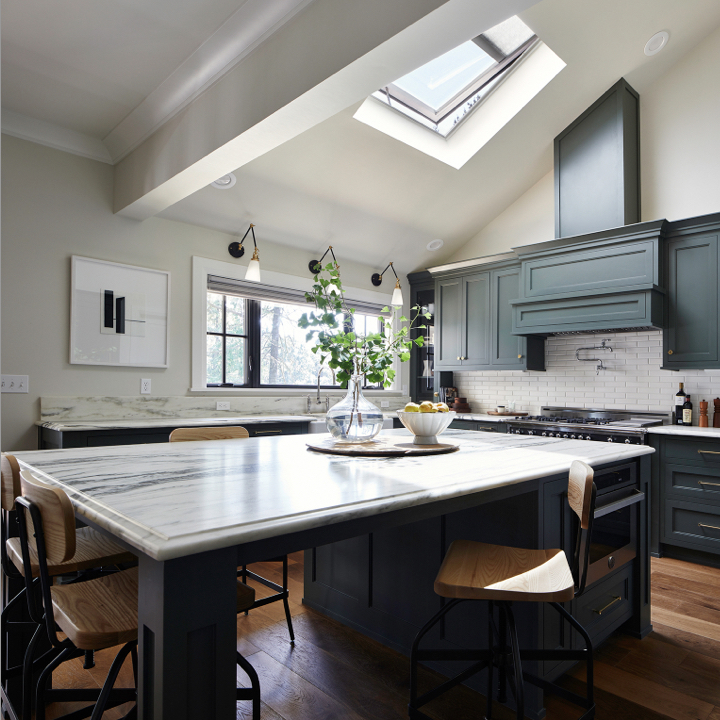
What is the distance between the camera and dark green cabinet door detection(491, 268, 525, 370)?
460 cm

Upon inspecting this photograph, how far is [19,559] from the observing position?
1.49 metres

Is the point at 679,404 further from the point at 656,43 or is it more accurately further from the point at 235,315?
the point at 235,315

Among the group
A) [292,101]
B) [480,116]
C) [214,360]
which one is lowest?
[214,360]

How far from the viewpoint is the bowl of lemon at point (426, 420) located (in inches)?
82.2

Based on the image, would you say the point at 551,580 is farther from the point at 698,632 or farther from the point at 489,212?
the point at 489,212

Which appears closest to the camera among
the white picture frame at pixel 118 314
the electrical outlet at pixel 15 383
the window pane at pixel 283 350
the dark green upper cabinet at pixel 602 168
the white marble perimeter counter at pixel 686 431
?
the electrical outlet at pixel 15 383

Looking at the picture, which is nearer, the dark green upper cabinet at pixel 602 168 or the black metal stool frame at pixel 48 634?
the black metal stool frame at pixel 48 634

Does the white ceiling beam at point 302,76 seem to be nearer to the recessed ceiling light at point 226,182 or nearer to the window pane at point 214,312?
the recessed ceiling light at point 226,182

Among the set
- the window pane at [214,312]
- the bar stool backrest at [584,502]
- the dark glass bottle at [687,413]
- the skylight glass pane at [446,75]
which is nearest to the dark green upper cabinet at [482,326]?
the dark glass bottle at [687,413]

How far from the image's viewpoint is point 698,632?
233cm

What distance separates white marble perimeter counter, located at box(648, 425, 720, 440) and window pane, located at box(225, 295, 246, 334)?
316cm

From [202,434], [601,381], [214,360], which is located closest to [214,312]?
[214,360]

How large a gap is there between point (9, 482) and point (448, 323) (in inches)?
168

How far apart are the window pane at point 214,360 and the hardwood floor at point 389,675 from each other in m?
2.02
